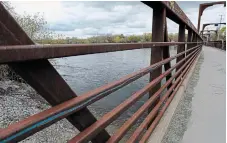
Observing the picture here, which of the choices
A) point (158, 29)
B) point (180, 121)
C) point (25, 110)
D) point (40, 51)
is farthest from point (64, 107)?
point (25, 110)

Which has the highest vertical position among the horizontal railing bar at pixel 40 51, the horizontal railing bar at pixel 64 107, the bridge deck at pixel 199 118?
the horizontal railing bar at pixel 40 51

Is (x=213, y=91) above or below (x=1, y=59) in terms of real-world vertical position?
below

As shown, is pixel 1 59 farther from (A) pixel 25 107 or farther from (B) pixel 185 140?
(A) pixel 25 107

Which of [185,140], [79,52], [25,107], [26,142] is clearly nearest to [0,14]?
[79,52]

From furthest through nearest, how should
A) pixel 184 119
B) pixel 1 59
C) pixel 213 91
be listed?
1. pixel 213 91
2. pixel 184 119
3. pixel 1 59

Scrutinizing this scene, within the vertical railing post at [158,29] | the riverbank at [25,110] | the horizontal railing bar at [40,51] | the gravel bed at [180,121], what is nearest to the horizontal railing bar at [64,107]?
the horizontal railing bar at [40,51]

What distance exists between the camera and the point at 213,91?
479 cm

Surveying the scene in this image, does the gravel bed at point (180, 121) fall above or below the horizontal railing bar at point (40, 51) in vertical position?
below

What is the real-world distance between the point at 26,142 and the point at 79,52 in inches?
127

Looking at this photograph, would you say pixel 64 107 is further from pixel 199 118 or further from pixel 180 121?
pixel 199 118

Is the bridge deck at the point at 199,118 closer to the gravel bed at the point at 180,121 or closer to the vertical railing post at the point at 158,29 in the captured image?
the gravel bed at the point at 180,121

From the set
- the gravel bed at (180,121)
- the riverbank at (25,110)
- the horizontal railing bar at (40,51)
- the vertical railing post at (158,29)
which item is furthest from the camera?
the riverbank at (25,110)

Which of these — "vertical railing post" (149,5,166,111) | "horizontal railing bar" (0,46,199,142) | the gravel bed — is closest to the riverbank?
the gravel bed

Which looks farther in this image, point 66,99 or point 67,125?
point 67,125
